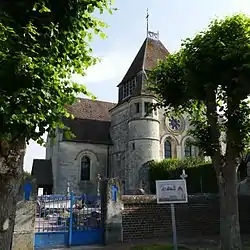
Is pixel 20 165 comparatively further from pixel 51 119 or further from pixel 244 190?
pixel 244 190

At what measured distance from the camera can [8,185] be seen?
13.9ft

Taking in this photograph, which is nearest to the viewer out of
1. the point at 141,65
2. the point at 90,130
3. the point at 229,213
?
the point at 229,213

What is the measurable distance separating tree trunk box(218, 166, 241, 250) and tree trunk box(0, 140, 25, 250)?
616 cm

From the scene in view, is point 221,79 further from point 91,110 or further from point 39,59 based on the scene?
point 91,110

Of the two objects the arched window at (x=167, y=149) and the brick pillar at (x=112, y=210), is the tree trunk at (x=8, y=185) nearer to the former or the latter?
the brick pillar at (x=112, y=210)

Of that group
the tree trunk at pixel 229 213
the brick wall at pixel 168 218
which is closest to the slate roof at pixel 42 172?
the brick wall at pixel 168 218

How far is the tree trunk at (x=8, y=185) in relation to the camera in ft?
13.7

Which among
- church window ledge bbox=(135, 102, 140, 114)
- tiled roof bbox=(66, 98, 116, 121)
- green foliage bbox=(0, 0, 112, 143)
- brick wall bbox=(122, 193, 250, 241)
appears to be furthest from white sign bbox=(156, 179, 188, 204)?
tiled roof bbox=(66, 98, 116, 121)

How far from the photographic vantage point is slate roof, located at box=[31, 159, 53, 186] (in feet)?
99.4

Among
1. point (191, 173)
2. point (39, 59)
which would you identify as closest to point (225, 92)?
point (39, 59)

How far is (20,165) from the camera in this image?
4426 millimetres

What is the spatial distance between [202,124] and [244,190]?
6269 mm

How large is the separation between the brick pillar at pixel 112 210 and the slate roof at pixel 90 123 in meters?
19.6

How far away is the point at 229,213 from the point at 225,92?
3.74 m
